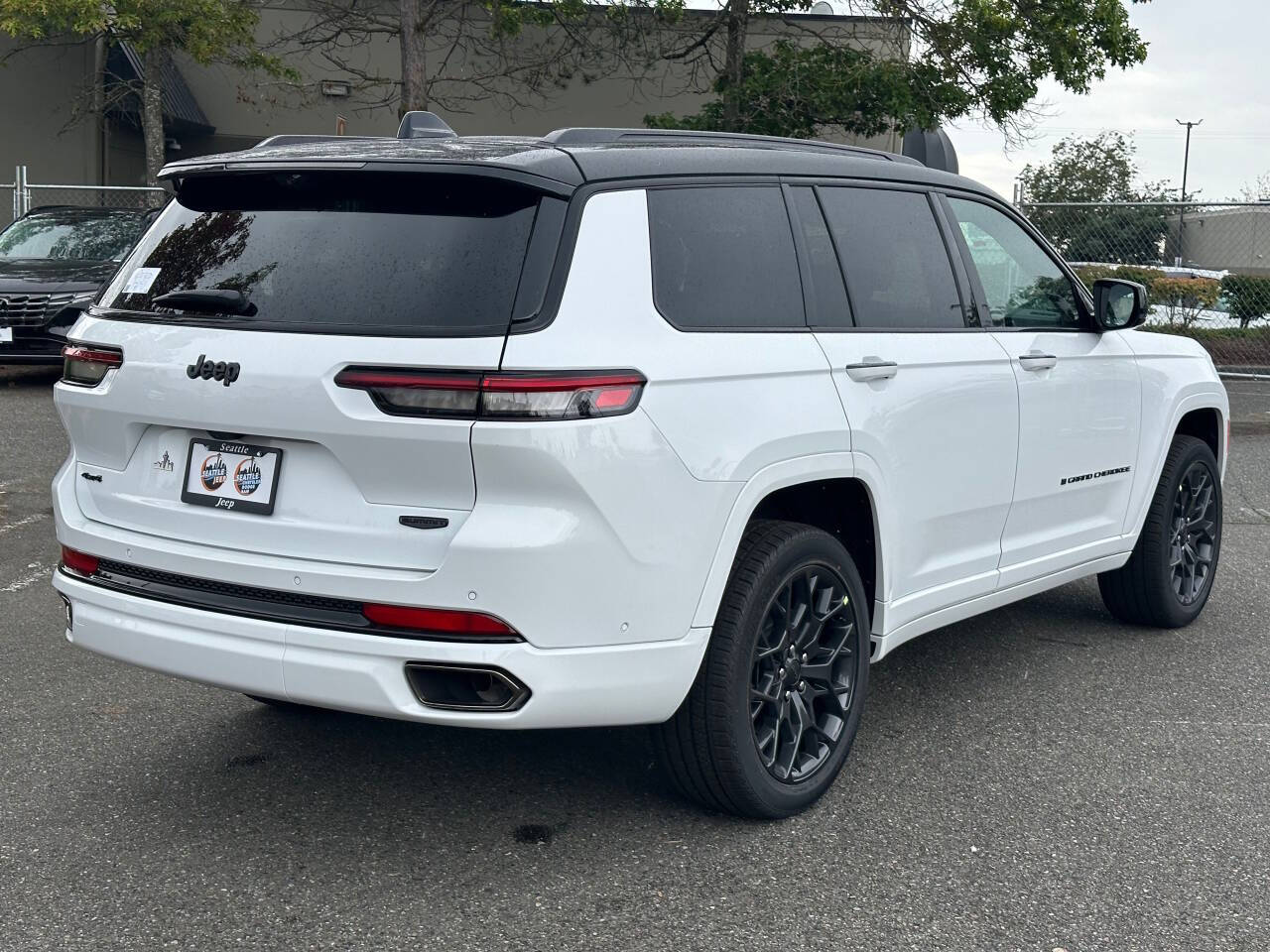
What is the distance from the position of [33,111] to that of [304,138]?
22239 millimetres

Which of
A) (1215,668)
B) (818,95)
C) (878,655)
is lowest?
(1215,668)

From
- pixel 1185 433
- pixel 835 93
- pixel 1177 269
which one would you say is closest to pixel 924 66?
pixel 835 93

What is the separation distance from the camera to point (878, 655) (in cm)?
430

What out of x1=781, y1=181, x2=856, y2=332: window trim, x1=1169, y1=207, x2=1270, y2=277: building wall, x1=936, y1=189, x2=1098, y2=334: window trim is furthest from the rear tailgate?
x1=1169, y1=207, x2=1270, y2=277: building wall

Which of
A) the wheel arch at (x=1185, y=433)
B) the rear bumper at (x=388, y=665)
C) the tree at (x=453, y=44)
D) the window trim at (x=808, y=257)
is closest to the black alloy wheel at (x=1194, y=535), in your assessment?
the wheel arch at (x=1185, y=433)

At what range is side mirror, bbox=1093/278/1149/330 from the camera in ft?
17.3

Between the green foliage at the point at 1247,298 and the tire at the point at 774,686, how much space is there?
12990mm

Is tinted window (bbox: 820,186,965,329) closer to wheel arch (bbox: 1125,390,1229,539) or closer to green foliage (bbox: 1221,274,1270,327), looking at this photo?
wheel arch (bbox: 1125,390,1229,539)

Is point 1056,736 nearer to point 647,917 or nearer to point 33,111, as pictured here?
point 647,917

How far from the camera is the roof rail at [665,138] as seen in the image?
12.1 feet

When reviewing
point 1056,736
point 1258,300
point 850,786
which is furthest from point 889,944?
point 1258,300

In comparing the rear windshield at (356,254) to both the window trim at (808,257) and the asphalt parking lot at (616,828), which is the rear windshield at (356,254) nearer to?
the window trim at (808,257)

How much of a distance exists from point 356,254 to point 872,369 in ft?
4.92

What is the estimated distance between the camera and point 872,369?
160 inches
